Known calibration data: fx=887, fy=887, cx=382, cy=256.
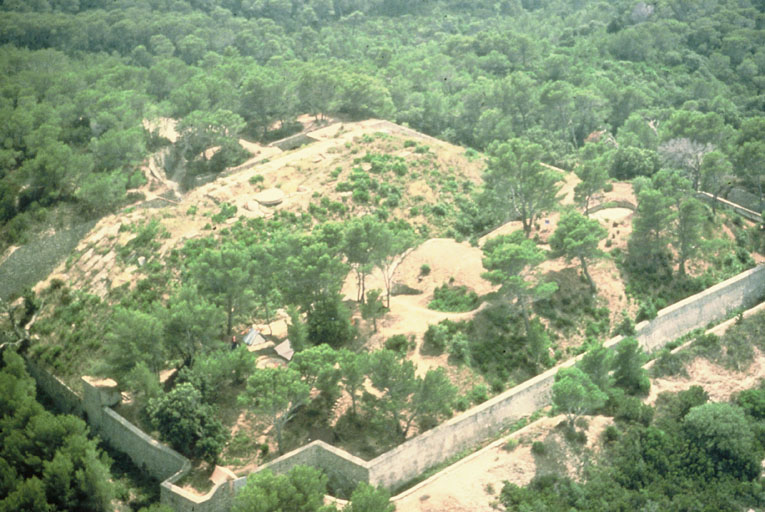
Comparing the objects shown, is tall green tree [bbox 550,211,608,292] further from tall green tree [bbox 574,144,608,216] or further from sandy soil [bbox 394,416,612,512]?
sandy soil [bbox 394,416,612,512]

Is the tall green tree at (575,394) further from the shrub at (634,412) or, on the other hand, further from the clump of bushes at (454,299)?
the clump of bushes at (454,299)

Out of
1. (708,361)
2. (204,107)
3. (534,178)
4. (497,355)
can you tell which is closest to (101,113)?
(204,107)

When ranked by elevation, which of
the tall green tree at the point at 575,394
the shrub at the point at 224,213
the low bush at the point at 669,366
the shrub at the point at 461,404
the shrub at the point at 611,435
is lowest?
the low bush at the point at 669,366

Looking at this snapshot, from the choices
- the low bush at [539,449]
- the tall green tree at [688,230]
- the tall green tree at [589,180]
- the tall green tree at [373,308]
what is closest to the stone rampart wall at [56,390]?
the tall green tree at [373,308]

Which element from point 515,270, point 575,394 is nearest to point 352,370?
point 575,394

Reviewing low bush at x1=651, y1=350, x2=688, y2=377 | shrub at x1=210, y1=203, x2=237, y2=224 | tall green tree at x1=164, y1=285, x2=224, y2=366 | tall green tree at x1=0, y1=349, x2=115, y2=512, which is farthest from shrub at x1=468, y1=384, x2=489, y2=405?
shrub at x1=210, y1=203, x2=237, y2=224
